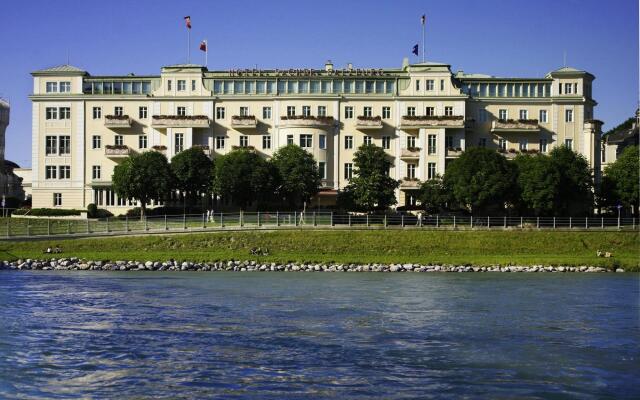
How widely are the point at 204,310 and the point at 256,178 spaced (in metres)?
45.7

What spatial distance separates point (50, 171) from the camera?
94125 millimetres

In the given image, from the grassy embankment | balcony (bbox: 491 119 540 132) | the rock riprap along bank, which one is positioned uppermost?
balcony (bbox: 491 119 540 132)

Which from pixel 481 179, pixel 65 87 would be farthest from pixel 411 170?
pixel 65 87

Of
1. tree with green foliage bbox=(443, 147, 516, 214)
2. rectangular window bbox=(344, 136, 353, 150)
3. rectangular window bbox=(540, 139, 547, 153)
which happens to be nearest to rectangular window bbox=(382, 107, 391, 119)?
rectangular window bbox=(344, 136, 353, 150)

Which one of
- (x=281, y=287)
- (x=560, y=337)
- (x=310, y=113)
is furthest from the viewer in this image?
(x=310, y=113)

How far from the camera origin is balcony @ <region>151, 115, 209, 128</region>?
303 feet

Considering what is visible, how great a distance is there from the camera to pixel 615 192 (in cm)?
8331

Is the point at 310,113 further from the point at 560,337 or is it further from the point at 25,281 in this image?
the point at 560,337

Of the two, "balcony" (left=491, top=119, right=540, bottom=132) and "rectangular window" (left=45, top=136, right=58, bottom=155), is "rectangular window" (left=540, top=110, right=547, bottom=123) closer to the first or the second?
"balcony" (left=491, top=119, right=540, bottom=132)

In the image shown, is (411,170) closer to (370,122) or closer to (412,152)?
(412,152)

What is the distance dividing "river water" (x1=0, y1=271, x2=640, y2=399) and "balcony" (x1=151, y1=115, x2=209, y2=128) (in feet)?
167

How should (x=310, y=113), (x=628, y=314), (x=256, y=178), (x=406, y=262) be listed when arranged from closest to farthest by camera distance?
(x=628, y=314) → (x=406, y=262) → (x=256, y=178) → (x=310, y=113)

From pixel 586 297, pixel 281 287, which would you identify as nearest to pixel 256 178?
pixel 281 287

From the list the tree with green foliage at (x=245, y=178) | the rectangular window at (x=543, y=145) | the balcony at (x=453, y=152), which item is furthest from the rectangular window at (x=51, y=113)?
the rectangular window at (x=543, y=145)
